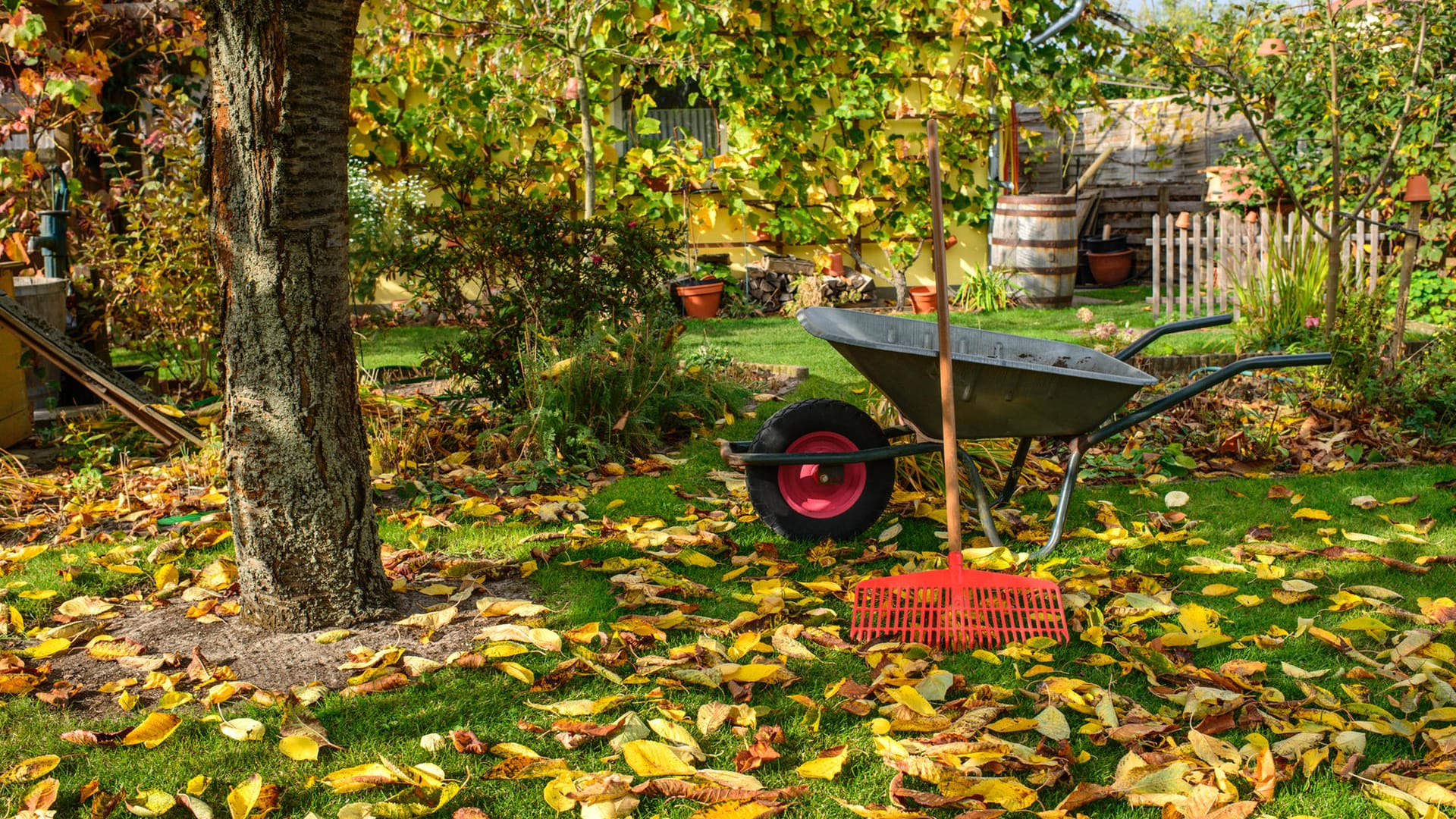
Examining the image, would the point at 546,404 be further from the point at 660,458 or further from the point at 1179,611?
the point at 1179,611

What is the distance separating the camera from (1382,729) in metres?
2.29

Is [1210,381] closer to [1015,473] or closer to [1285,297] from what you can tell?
[1015,473]

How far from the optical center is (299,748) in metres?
2.22

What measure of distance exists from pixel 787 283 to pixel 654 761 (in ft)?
25.9

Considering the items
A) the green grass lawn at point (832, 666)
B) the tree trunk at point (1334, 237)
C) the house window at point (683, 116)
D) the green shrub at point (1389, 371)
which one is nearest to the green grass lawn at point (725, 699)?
the green grass lawn at point (832, 666)

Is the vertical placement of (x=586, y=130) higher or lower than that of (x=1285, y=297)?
higher

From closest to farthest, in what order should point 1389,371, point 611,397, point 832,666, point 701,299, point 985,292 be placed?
point 832,666 → point 611,397 → point 1389,371 → point 701,299 → point 985,292

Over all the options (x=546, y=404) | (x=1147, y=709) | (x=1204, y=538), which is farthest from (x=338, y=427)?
(x=1204, y=538)

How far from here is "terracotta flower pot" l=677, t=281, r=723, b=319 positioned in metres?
8.97

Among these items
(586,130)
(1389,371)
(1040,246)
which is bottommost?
(1389,371)

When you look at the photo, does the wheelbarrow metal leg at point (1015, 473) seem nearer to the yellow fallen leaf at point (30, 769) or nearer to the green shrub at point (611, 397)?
the green shrub at point (611, 397)

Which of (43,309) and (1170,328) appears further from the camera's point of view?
(43,309)

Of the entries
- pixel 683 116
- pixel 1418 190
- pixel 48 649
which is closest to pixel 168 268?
pixel 48 649

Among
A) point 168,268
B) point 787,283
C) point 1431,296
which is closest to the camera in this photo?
point 168,268
